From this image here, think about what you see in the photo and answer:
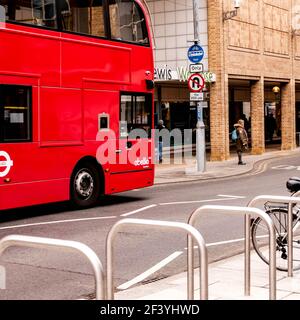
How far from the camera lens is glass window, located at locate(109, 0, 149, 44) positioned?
522 inches

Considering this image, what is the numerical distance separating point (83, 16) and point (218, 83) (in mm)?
14591

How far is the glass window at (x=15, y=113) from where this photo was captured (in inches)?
429

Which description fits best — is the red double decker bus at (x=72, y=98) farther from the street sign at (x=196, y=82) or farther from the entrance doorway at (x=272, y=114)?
the entrance doorway at (x=272, y=114)

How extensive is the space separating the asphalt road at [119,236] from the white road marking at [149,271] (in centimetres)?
1

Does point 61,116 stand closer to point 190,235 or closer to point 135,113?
point 135,113

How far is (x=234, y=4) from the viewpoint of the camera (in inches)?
1035

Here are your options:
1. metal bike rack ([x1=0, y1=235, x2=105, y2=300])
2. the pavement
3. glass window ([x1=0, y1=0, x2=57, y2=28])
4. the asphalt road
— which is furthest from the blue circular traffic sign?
metal bike rack ([x1=0, y1=235, x2=105, y2=300])

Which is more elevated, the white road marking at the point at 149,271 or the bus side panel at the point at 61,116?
the bus side panel at the point at 61,116

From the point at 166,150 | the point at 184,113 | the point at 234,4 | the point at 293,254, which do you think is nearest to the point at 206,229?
the point at 293,254

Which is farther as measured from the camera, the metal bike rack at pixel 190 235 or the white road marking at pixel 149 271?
the white road marking at pixel 149 271

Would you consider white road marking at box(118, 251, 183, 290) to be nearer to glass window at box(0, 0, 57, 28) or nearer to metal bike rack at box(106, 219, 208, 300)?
metal bike rack at box(106, 219, 208, 300)

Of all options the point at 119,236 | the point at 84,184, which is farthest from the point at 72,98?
the point at 119,236

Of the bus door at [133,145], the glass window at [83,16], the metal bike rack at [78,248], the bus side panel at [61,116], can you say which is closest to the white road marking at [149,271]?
the metal bike rack at [78,248]

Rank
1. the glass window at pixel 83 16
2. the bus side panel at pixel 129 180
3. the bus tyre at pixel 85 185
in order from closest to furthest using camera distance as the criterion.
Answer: the glass window at pixel 83 16 < the bus tyre at pixel 85 185 < the bus side panel at pixel 129 180
